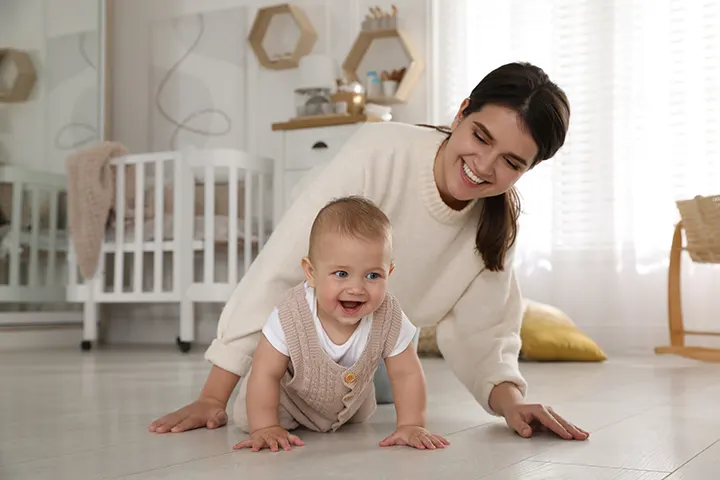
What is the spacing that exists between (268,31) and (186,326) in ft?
5.30

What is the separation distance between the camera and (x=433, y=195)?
4.96ft

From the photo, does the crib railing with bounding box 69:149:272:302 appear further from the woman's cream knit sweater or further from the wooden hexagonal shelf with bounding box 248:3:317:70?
Result: the woman's cream knit sweater

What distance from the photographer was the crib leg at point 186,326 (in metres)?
3.58

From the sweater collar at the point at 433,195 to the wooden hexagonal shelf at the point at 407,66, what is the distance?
2.39 metres

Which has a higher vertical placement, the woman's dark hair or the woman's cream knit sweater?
the woman's dark hair

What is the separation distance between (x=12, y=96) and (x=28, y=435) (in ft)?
9.25

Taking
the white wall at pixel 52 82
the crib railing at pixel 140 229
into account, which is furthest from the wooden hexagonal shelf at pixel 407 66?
the white wall at pixel 52 82

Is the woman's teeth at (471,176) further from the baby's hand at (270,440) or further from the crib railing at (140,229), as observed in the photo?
the crib railing at (140,229)

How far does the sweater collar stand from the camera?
4.95 ft

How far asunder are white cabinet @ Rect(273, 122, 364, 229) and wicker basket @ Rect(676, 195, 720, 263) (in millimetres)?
1354

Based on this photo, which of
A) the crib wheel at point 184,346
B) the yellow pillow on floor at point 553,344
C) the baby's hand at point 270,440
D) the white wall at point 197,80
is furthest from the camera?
the white wall at point 197,80

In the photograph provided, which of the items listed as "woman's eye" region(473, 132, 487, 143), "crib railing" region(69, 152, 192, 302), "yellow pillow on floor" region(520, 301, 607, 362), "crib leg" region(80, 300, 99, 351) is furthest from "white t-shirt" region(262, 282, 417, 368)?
"crib leg" region(80, 300, 99, 351)

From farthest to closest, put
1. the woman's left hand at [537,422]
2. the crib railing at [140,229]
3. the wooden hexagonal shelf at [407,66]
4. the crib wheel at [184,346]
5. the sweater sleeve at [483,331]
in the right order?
the wooden hexagonal shelf at [407,66] < the crib railing at [140,229] < the crib wheel at [184,346] < the sweater sleeve at [483,331] < the woman's left hand at [537,422]

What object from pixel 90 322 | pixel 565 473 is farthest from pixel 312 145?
pixel 565 473
